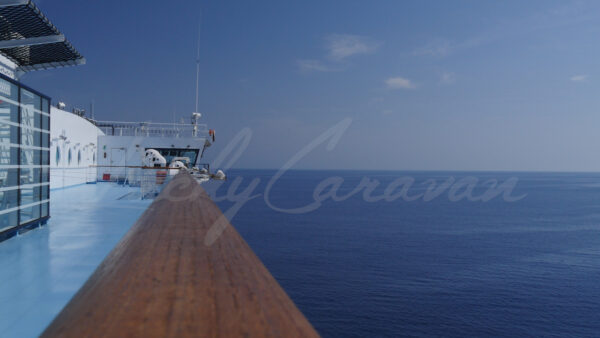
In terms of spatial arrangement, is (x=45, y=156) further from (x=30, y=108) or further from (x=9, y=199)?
(x=9, y=199)

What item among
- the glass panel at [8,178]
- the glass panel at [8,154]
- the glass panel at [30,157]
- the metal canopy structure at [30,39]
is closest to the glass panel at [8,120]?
the glass panel at [8,154]

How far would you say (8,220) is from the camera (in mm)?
6906

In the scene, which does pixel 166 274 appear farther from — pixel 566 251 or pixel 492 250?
pixel 566 251

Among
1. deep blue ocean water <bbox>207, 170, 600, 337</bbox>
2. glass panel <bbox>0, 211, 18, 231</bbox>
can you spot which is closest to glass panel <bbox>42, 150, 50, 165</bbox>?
glass panel <bbox>0, 211, 18, 231</bbox>

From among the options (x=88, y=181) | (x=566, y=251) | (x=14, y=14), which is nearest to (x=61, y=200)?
(x=14, y=14)

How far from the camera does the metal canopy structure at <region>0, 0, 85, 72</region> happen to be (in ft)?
37.3

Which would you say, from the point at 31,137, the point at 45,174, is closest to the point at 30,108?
the point at 31,137

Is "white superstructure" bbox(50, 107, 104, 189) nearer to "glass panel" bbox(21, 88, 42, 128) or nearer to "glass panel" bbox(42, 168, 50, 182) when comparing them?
"glass panel" bbox(42, 168, 50, 182)

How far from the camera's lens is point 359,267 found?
88.6 feet

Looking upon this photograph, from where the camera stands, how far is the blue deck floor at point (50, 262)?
3.61 metres

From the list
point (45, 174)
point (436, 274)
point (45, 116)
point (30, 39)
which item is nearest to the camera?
point (45, 116)

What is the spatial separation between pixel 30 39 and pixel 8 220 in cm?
791

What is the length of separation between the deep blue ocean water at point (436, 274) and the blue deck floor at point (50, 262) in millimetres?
13169

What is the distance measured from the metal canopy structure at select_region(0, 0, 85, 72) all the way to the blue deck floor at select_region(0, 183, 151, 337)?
5627 mm
